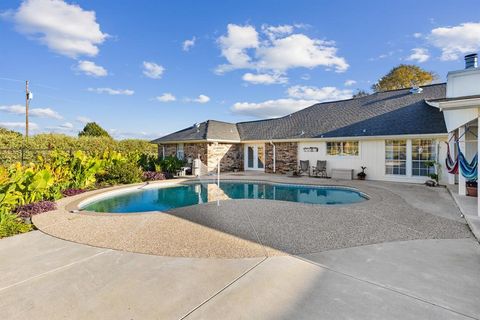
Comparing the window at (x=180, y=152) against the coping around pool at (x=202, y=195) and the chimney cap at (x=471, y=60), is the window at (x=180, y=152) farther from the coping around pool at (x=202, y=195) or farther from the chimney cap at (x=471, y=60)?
the chimney cap at (x=471, y=60)

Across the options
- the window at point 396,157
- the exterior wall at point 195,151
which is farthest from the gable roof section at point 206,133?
the window at point 396,157

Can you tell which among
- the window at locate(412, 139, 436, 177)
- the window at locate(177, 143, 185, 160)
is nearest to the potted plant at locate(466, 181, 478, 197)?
the window at locate(412, 139, 436, 177)

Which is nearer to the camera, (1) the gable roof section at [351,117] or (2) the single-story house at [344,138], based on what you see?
(2) the single-story house at [344,138]

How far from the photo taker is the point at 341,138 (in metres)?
15.7

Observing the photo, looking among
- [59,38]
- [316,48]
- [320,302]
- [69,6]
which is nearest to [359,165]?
[316,48]

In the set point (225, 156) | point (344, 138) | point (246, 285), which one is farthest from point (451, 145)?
point (225, 156)

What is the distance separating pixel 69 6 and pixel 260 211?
10.6 m

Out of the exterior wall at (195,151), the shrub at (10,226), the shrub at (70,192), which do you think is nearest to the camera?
the shrub at (10,226)

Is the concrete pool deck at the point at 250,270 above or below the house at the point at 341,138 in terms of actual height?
below

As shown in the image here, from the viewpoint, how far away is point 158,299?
3.18 meters

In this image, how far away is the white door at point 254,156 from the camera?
2072cm

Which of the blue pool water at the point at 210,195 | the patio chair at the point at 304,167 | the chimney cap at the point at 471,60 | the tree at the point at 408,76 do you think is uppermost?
the tree at the point at 408,76

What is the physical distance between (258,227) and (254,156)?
15.3 m

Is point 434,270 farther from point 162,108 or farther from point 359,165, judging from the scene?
point 162,108
